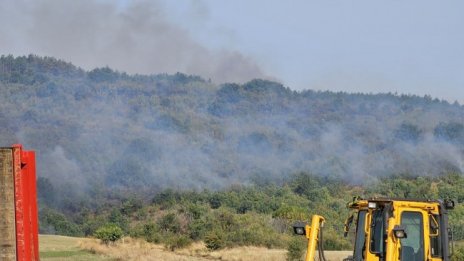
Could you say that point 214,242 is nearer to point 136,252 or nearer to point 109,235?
point 109,235

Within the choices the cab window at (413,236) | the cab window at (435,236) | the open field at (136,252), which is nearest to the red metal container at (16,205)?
the cab window at (413,236)

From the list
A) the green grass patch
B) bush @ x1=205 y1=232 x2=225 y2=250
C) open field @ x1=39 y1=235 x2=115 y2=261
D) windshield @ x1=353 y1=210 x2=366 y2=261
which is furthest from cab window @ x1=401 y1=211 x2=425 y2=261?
bush @ x1=205 y1=232 x2=225 y2=250

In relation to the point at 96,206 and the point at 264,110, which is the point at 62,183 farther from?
the point at 264,110

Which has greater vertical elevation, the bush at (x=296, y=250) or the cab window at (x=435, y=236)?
the cab window at (x=435, y=236)

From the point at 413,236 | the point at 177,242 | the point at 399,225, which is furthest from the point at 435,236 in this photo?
the point at 177,242

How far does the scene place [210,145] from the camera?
465 feet

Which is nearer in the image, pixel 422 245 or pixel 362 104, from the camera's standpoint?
pixel 422 245

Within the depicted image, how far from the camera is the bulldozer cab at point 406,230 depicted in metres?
13.3

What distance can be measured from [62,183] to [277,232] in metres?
43.3

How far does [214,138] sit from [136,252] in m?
99.0

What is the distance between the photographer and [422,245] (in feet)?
44.8

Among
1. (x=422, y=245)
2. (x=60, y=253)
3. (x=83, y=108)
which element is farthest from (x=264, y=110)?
(x=422, y=245)

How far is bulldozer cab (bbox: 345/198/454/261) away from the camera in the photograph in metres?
13.3

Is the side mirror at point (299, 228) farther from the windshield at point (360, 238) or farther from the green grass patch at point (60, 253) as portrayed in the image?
the green grass patch at point (60, 253)
